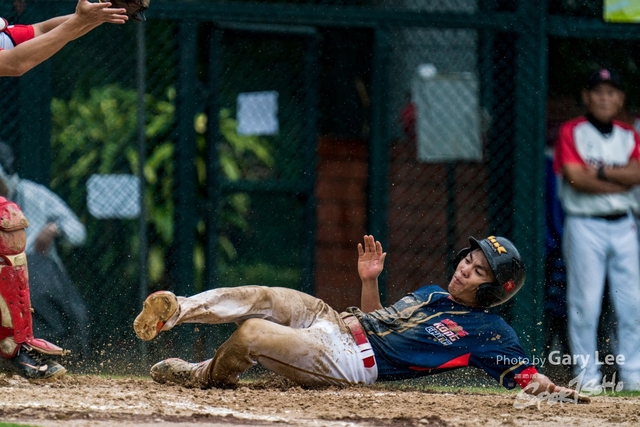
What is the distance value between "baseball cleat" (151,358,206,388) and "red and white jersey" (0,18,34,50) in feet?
5.54

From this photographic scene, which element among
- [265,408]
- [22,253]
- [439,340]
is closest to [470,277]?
[439,340]

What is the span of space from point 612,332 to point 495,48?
202 centimetres

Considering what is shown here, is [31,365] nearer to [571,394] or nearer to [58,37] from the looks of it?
[58,37]

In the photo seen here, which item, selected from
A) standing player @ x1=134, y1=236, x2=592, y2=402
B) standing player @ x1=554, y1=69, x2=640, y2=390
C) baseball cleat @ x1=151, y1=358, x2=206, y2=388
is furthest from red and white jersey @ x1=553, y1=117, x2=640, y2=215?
baseball cleat @ x1=151, y1=358, x2=206, y2=388

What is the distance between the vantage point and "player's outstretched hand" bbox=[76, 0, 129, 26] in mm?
4352

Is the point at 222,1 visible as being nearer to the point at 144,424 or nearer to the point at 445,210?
the point at 445,210

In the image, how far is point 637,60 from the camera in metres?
7.09

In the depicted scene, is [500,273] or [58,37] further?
[500,273]

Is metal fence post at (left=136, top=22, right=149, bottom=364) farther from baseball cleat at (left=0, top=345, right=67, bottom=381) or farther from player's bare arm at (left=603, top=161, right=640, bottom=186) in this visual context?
player's bare arm at (left=603, top=161, right=640, bottom=186)

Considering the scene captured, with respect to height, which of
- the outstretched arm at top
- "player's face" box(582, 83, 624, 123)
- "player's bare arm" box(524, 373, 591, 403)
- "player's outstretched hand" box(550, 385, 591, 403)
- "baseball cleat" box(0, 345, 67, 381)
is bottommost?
"player's outstretched hand" box(550, 385, 591, 403)

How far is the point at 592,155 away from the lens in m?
6.53

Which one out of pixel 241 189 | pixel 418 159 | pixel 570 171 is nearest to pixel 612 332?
pixel 570 171

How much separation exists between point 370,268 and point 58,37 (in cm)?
189

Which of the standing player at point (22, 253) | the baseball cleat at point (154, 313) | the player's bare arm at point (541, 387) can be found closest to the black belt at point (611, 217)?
the player's bare arm at point (541, 387)
